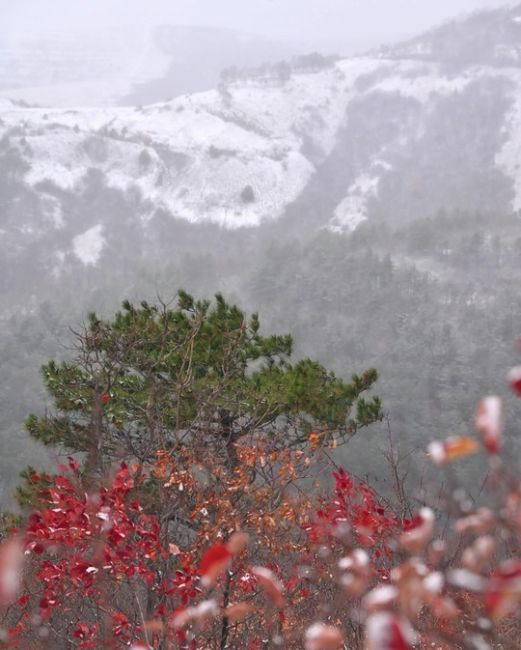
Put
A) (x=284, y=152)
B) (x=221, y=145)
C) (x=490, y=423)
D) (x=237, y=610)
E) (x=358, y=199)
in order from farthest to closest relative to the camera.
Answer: (x=284, y=152), (x=221, y=145), (x=358, y=199), (x=237, y=610), (x=490, y=423)

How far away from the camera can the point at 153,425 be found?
16.8ft

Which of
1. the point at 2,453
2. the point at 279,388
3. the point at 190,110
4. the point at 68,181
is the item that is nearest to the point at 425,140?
the point at 190,110

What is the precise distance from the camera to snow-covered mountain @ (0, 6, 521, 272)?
9775cm

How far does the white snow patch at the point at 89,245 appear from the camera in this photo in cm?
9256

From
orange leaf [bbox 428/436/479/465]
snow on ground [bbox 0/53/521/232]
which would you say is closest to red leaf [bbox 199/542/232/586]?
orange leaf [bbox 428/436/479/465]

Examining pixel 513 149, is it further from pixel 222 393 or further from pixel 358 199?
pixel 222 393

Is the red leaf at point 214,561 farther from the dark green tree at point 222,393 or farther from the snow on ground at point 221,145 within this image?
the snow on ground at point 221,145

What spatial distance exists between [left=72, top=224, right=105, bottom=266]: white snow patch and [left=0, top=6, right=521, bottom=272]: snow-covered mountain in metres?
0.24

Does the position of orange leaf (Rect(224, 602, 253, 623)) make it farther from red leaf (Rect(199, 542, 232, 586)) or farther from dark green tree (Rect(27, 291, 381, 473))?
dark green tree (Rect(27, 291, 381, 473))

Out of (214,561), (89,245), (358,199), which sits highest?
(214,561)

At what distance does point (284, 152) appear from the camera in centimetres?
10912

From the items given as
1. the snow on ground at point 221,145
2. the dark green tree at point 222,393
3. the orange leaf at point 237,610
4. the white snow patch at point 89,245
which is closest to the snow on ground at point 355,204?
the snow on ground at point 221,145

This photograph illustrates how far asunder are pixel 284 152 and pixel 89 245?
38.2 metres

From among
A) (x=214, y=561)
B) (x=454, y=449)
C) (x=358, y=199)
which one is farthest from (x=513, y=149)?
(x=214, y=561)
